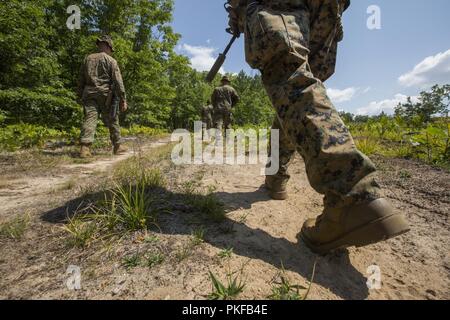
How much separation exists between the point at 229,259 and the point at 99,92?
442cm

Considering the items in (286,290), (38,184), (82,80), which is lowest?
(286,290)

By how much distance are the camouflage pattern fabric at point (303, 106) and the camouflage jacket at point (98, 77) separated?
394 cm

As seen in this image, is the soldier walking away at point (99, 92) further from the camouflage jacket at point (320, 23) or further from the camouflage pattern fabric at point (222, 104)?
the camouflage pattern fabric at point (222, 104)

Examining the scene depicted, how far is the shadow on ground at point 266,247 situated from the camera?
3.45 feet

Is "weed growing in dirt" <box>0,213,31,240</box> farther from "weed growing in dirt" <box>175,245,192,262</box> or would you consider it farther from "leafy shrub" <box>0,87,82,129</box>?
"leafy shrub" <box>0,87,82,129</box>

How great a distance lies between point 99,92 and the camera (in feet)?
14.5

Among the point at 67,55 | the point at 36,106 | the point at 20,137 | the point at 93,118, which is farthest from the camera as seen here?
the point at 67,55

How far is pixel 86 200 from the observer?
1.79 m

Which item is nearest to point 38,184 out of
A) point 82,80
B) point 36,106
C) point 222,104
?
point 82,80

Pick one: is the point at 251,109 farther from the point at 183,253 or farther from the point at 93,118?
the point at 183,253

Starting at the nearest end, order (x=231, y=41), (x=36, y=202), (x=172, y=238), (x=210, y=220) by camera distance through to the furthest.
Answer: (x=172, y=238) < (x=210, y=220) < (x=36, y=202) < (x=231, y=41)
